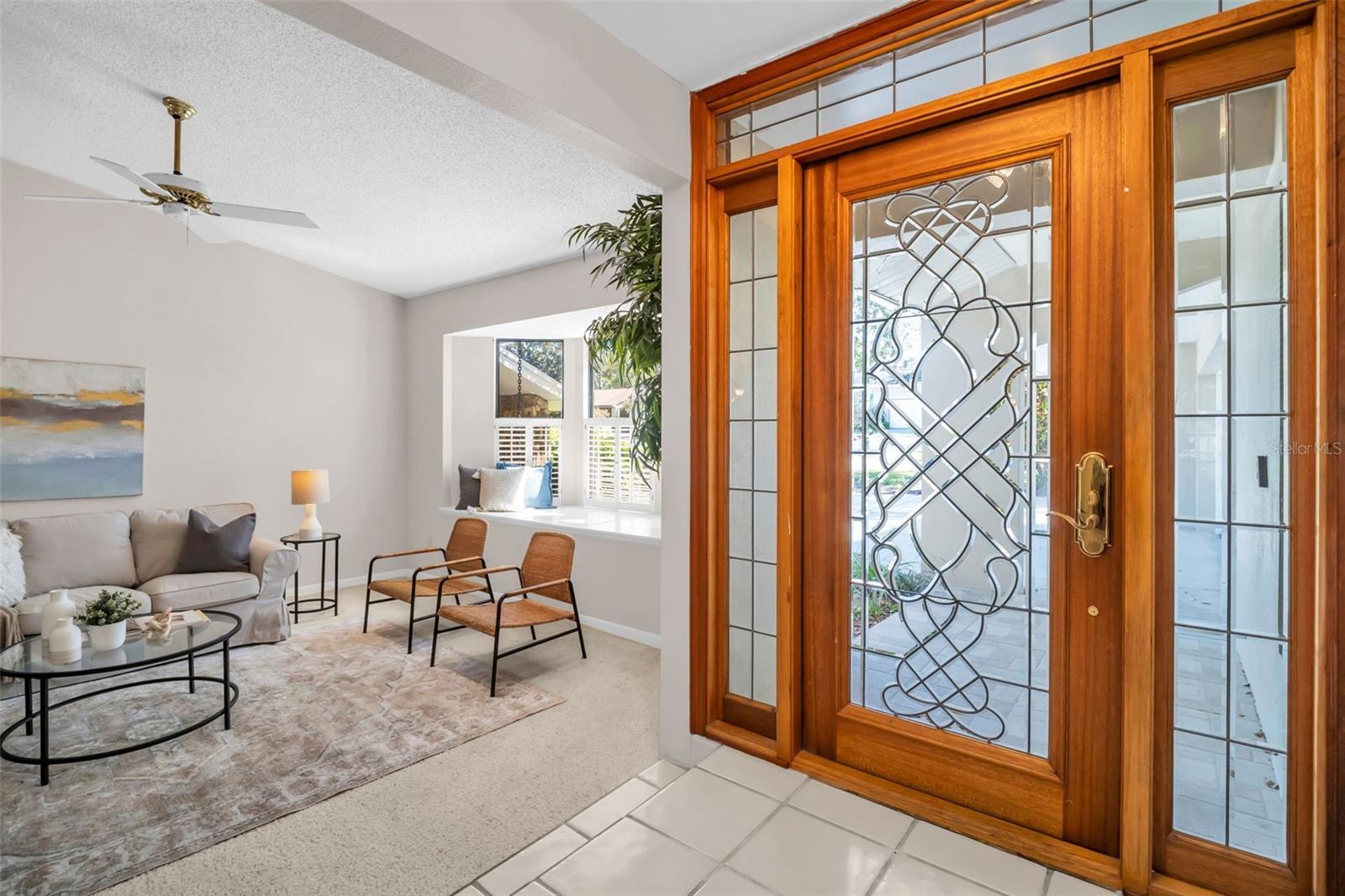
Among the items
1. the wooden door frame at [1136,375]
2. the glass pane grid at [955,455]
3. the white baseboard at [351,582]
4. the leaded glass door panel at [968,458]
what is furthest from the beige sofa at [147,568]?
the glass pane grid at [955,455]

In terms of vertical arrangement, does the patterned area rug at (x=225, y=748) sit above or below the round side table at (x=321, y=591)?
below

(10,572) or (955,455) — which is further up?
(955,455)

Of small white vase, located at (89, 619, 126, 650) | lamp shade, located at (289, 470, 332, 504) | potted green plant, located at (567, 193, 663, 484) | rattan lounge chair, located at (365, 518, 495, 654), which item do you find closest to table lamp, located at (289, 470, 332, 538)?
lamp shade, located at (289, 470, 332, 504)

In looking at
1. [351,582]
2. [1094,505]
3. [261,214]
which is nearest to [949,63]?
[1094,505]

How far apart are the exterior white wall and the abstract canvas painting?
82mm

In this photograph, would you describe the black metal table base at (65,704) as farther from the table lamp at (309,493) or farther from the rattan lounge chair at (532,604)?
the table lamp at (309,493)

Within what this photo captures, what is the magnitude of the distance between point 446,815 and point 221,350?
14.9ft

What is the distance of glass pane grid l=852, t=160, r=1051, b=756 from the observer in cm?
173

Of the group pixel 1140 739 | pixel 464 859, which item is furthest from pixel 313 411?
pixel 1140 739

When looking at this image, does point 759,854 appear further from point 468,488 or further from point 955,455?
point 468,488

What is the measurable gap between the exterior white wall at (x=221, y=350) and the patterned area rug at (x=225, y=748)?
1823 mm

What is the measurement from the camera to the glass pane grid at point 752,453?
7.27 ft

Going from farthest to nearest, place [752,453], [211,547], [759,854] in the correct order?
[211,547]
[752,453]
[759,854]

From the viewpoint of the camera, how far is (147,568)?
13.8 ft
